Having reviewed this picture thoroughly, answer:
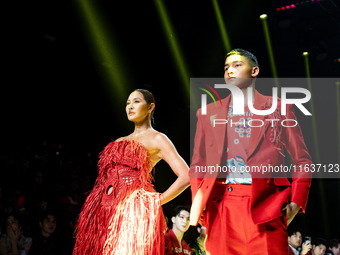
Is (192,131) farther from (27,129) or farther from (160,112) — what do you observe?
(27,129)

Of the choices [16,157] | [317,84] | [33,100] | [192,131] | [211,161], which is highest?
[317,84]

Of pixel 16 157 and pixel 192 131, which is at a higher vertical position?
pixel 192 131

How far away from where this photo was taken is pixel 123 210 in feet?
8.95

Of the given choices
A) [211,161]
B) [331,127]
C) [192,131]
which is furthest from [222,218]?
[331,127]

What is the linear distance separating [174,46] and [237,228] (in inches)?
156

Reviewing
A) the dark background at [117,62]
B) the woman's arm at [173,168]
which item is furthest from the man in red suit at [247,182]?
the dark background at [117,62]

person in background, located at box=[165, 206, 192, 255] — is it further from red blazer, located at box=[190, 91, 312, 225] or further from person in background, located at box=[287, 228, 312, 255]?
red blazer, located at box=[190, 91, 312, 225]

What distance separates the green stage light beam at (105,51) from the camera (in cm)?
512

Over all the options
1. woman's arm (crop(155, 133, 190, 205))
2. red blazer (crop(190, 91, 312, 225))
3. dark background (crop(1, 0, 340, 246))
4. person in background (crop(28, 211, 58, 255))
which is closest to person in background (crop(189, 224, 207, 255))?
dark background (crop(1, 0, 340, 246))

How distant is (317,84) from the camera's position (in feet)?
22.9

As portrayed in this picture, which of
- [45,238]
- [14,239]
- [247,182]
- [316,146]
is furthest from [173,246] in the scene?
[316,146]

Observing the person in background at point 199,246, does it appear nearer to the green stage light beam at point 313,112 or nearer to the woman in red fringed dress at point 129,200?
the woman in red fringed dress at point 129,200

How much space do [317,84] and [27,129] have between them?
4.89 m

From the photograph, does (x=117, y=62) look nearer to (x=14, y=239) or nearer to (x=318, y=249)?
(x=14, y=239)
